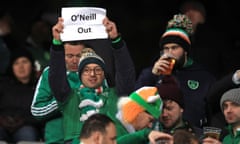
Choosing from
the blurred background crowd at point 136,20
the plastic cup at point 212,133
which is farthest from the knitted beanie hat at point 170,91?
the blurred background crowd at point 136,20

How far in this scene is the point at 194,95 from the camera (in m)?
10.1

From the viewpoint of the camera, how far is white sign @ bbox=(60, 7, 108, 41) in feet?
31.4

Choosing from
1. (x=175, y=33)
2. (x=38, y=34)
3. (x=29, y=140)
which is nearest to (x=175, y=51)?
(x=175, y=33)

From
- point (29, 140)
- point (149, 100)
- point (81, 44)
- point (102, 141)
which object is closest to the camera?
point (102, 141)

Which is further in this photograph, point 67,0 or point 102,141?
point 67,0

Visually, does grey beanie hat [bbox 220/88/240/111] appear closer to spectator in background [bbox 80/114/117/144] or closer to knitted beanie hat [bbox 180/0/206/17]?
spectator in background [bbox 80/114/117/144]

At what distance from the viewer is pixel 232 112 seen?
9555 mm

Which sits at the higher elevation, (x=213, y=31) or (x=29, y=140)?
(x=213, y=31)

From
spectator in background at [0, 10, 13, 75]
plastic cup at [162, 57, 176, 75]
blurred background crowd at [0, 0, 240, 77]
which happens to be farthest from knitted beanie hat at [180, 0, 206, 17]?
plastic cup at [162, 57, 176, 75]

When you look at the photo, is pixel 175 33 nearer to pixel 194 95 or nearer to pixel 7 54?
pixel 194 95

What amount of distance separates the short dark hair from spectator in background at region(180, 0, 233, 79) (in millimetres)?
2259

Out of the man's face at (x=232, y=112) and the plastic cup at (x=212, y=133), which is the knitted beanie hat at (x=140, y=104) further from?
the man's face at (x=232, y=112)

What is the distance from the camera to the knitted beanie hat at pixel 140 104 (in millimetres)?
9086

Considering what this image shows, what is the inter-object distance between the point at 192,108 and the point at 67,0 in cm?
251
